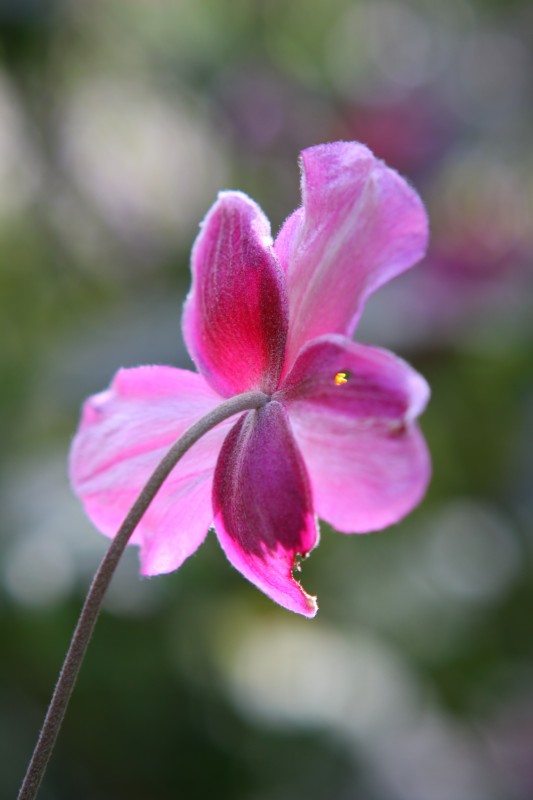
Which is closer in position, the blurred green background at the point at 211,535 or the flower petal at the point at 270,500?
the flower petal at the point at 270,500

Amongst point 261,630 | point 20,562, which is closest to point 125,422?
point 20,562

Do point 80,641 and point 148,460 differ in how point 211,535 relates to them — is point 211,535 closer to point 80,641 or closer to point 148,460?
point 148,460

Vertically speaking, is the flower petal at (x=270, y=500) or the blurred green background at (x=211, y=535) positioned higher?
the flower petal at (x=270, y=500)

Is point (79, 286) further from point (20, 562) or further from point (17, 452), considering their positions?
point (20, 562)

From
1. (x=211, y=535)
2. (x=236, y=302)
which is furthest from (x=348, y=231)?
(x=211, y=535)

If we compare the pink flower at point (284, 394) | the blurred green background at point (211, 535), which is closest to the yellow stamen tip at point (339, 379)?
the pink flower at point (284, 394)

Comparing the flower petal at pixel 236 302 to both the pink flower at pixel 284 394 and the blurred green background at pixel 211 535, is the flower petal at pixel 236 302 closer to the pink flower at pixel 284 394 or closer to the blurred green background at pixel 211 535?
the pink flower at pixel 284 394

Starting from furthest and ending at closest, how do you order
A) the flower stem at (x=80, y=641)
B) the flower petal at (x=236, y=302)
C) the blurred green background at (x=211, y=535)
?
the blurred green background at (x=211, y=535)
the flower petal at (x=236, y=302)
the flower stem at (x=80, y=641)

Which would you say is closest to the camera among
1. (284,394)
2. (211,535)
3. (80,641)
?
(80,641)
